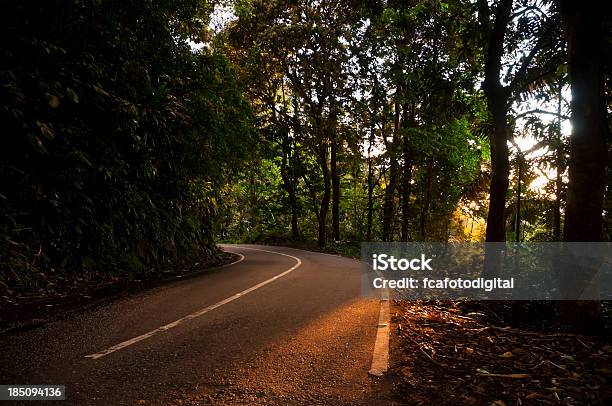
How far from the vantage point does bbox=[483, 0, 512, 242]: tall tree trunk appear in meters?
8.89

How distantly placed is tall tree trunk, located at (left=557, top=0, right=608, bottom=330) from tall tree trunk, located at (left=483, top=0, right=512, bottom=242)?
3675 mm

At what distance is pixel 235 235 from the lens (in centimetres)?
5094

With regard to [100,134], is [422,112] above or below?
above

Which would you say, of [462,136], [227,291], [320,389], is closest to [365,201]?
[462,136]

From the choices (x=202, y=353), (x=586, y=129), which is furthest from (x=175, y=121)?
(x=586, y=129)

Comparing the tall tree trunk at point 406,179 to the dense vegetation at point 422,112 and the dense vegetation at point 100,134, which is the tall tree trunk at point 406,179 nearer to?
the dense vegetation at point 422,112

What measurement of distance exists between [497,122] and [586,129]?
389 cm

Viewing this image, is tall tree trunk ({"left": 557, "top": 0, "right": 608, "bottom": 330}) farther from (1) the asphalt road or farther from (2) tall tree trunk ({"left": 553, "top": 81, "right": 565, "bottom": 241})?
(2) tall tree trunk ({"left": 553, "top": 81, "right": 565, "bottom": 241})

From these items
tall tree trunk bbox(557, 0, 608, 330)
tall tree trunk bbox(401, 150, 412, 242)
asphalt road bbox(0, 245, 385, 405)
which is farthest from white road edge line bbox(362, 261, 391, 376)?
tall tree trunk bbox(401, 150, 412, 242)

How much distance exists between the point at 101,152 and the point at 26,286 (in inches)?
130

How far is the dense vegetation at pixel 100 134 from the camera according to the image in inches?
289

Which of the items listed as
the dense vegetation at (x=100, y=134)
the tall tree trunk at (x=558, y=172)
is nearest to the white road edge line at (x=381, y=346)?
the dense vegetation at (x=100, y=134)

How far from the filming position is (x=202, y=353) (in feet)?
14.2

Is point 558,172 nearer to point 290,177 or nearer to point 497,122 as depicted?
point 497,122
